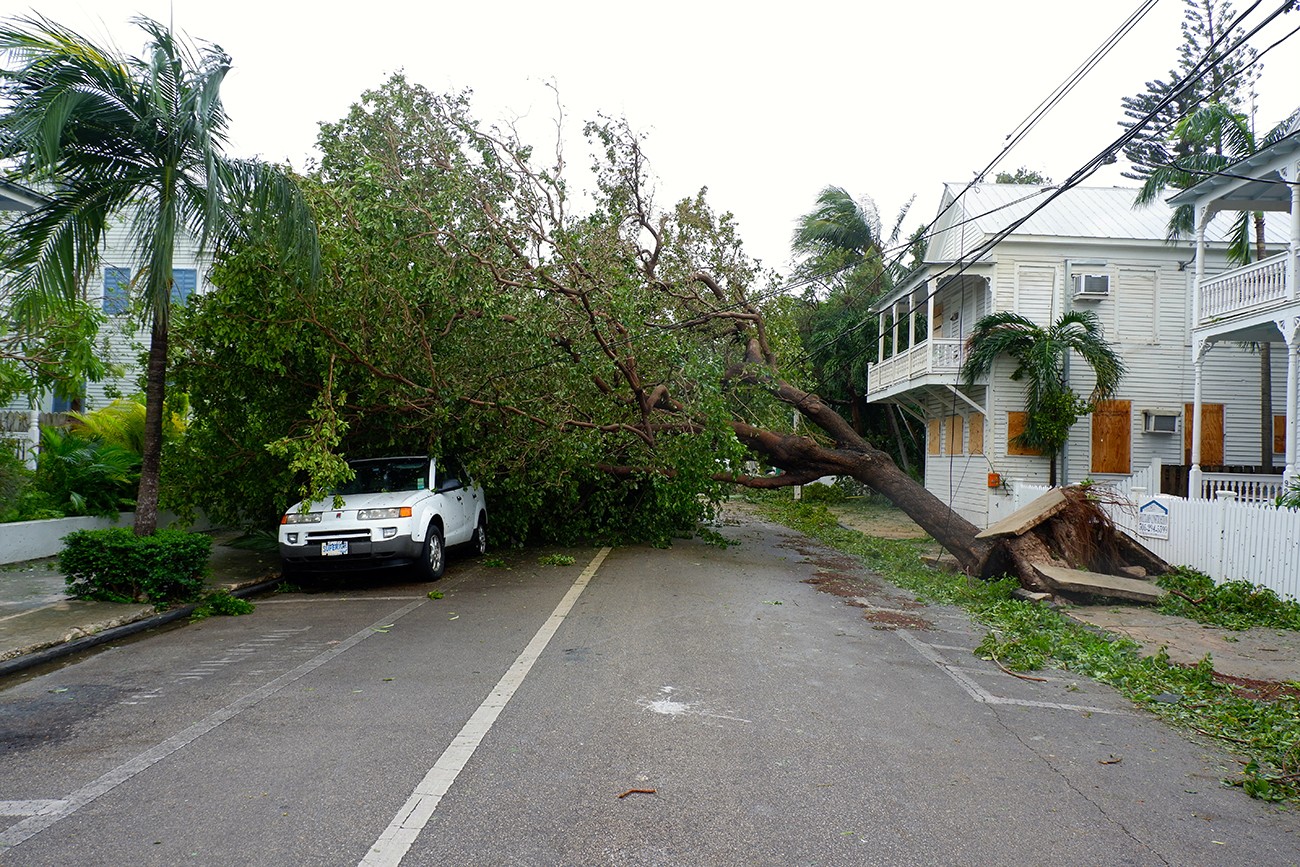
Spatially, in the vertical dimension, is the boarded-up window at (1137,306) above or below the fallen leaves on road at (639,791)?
above

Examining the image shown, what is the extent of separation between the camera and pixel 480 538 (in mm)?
15070

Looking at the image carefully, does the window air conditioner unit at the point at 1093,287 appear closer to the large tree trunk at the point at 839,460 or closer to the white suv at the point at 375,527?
the large tree trunk at the point at 839,460

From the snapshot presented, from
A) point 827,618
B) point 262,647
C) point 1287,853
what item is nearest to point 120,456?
point 262,647

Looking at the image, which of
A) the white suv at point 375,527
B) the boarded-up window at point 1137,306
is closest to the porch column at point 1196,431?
the boarded-up window at point 1137,306

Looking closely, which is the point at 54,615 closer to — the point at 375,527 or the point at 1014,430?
the point at 375,527

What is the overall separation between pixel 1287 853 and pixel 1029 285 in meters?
20.3

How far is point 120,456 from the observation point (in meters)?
15.4

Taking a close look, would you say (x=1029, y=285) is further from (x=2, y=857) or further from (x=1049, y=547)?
(x=2, y=857)

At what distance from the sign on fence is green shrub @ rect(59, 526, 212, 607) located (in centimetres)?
1234

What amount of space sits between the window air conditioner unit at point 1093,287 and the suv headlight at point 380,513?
56.1 feet

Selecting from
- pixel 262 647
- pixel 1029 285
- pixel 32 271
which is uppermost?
pixel 1029 285

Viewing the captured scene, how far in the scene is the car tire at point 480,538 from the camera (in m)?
14.9

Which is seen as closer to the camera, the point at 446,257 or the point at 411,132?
the point at 446,257

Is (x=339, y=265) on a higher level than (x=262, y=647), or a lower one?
higher
